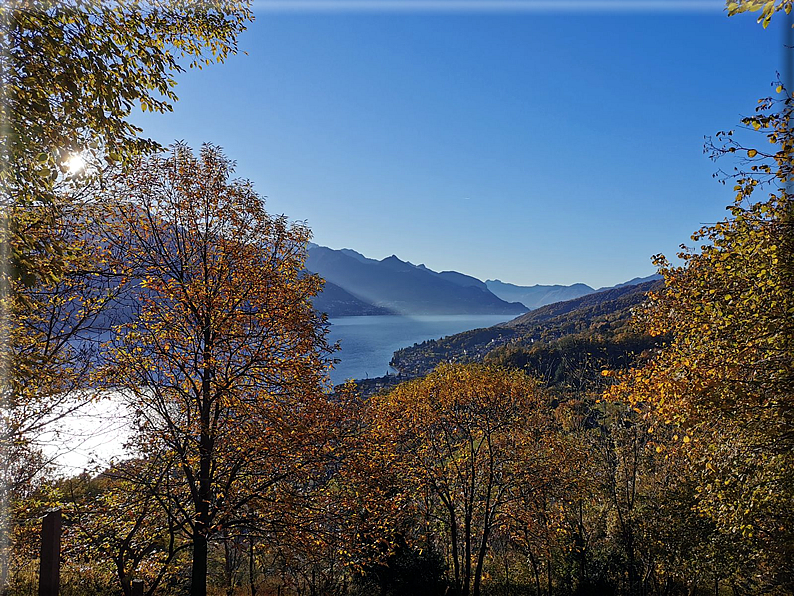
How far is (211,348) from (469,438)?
11.3m

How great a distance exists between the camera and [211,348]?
8.58m

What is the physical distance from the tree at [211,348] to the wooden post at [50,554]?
377cm

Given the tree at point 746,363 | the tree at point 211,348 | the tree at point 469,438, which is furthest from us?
the tree at point 469,438

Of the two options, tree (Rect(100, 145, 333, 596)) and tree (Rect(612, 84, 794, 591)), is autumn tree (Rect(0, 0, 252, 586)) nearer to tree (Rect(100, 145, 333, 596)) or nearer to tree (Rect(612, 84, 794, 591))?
tree (Rect(100, 145, 333, 596))

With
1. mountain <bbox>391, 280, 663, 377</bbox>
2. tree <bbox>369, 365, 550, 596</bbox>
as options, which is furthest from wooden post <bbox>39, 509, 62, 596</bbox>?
mountain <bbox>391, 280, 663, 377</bbox>

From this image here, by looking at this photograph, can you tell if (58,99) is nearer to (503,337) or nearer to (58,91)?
(58,91)

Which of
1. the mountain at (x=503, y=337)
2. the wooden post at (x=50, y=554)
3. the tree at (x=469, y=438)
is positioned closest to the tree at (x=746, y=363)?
the wooden post at (x=50, y=554)

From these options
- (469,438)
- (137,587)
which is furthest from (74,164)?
(469,438)

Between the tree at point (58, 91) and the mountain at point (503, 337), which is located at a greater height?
the mountain at point (503, 337)

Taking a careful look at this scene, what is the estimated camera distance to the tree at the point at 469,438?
54.9 feet

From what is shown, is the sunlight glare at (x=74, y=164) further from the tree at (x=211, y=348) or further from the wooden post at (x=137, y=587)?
the wooden post at (x=137, y=587)

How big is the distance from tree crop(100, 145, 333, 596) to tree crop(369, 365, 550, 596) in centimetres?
772

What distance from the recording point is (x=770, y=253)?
6.42 m

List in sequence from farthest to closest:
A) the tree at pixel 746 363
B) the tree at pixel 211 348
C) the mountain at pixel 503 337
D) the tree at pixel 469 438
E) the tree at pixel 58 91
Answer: the mountain at pixel 503 337
the tree at pixel 469 438
the tree at pixel 211 348
the tree at pixel 746 363
the tree at pixel 58 91
